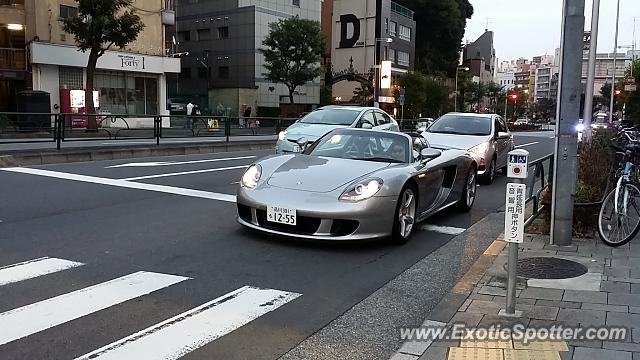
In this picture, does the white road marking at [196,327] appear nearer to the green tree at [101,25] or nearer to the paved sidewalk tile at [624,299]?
the paved sidewalk tile at [624,299]

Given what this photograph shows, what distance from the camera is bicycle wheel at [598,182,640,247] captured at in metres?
6.21

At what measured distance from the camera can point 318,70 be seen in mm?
47906

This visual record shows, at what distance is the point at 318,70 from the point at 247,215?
42476 mm

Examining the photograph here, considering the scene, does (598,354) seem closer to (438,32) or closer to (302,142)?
(302,142)

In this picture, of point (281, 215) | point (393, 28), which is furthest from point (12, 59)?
point (393, 28)

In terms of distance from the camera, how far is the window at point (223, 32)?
55.6m

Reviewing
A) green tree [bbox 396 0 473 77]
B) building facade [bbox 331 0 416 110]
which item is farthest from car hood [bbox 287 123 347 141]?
green tree [bbox 396 0 473 77]

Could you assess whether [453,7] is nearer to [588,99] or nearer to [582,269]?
[588,99]

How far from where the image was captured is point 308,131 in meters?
13.4

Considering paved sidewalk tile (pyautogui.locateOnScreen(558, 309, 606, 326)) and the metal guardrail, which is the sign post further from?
the metal guardrail

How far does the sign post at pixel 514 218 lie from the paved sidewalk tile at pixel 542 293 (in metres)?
0.45

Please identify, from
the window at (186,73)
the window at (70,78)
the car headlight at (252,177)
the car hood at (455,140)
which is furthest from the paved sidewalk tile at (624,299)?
the window at (186,73)

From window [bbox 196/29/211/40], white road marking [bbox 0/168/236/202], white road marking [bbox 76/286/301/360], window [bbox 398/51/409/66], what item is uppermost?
window [bbox 196/29/211/40]

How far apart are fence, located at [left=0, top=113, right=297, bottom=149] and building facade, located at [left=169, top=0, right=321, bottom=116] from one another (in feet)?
91.4
